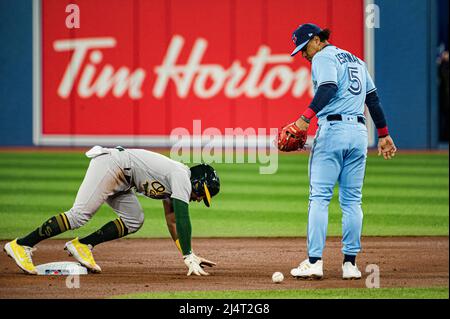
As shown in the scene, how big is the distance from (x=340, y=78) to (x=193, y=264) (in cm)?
171

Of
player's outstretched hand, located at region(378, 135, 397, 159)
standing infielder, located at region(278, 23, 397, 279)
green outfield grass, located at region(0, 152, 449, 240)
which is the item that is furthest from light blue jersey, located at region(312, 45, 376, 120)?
green outfield grass, located at region(0, 152, 449, 240)

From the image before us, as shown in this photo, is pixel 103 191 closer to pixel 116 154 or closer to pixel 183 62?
pixel 116 154

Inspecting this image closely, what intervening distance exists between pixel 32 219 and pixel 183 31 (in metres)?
11.3

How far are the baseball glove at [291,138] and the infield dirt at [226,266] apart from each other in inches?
38.2

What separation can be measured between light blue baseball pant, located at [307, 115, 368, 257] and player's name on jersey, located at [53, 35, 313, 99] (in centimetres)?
1441

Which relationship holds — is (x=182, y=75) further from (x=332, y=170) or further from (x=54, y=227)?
(x=332, y=170)

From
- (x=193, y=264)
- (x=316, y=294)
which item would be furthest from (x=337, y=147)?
(x=193, y=264)

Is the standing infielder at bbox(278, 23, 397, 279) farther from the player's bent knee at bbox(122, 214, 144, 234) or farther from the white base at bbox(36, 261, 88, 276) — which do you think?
the white base at bbox(36, 261, 88, 276)

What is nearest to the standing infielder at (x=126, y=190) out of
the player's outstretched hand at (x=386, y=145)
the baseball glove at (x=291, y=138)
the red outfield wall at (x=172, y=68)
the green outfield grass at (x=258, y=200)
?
the baseball glove at (x=291, y=138)

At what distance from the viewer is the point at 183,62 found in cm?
Answer: 2138

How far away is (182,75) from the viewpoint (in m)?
21.5

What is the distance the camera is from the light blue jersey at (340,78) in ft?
22.1

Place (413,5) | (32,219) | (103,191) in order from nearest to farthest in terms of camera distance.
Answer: (103,191)
(32,219)
(413,5)
